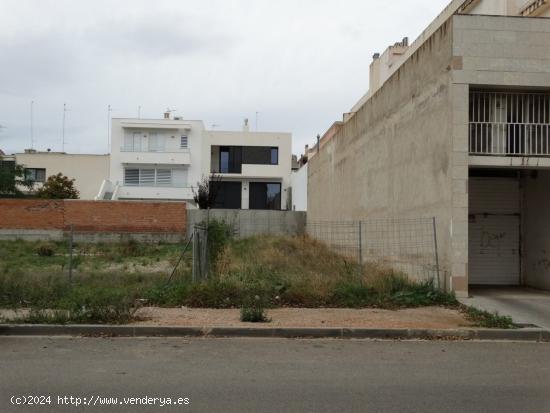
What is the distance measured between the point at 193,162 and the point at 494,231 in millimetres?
37605

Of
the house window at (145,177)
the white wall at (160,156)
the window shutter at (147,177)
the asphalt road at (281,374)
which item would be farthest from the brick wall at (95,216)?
the asphalt road at (281,374)

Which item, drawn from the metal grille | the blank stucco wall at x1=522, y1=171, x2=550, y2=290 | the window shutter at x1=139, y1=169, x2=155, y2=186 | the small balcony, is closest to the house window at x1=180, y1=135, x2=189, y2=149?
the small balcony

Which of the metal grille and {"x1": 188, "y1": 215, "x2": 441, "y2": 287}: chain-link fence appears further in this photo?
{"x1": 188, "y1": 215, "x2": 441, "y2": 287}: chain-link fence

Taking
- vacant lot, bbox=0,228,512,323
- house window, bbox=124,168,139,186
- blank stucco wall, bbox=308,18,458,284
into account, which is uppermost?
house window, bbox=124,168,139,186

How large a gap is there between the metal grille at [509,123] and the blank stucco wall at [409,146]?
2.80 feet

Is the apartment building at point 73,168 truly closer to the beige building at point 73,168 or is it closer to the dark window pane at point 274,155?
the beige building at point 73,168

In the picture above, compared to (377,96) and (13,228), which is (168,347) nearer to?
(377,96)

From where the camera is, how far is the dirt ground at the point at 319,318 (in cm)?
959

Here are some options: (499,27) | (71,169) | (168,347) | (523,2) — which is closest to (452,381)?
(168,347)

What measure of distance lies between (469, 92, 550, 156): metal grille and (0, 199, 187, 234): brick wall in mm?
22913

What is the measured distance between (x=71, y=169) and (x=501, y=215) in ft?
160

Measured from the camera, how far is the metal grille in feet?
42.3

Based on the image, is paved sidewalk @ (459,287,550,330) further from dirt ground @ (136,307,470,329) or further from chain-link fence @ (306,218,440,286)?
chain-link fence @ (306,218,440,286)

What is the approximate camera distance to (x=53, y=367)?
274 inches
